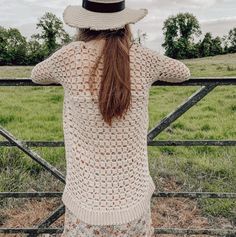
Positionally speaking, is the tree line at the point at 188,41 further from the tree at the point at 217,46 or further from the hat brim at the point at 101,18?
the hat brim at the point at 101,18

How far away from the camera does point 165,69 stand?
237 centimetres

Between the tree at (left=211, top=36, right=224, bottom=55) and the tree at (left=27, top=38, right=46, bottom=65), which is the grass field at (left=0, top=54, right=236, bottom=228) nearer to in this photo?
the tree at (left=27, top=38, right=46, bottom=65)

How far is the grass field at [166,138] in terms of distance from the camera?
4.83 m

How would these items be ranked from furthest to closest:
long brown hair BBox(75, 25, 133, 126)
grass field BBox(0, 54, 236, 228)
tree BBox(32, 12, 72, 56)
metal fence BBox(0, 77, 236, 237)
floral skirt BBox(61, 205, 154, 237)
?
tree BBox(32, 12, 72, 56)
grass field BBox(0, 54, 236, 228)
metal fence BBox(0, 77, 236, 237)
floral skirt BBox(61, 205, 154, 237)
long brown hair BBox(75, 25, 133, 126)

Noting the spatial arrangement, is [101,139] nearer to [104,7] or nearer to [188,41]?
[104,7]

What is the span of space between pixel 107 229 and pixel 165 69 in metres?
0.83

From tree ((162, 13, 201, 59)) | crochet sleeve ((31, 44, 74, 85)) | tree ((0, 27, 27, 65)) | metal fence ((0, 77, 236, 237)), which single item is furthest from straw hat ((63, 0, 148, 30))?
tree ((162, 13, 201, 59))

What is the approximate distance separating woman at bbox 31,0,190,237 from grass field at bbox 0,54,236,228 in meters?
2.17

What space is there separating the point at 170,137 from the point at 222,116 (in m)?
2.14

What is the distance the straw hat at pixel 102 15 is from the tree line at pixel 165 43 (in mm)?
26403

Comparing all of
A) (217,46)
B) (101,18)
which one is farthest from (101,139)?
(217,46)

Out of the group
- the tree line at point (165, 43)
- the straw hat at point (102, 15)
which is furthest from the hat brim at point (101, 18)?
the tree line at point (165, 43)

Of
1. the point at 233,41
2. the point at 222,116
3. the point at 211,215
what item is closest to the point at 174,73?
the point at 211,215

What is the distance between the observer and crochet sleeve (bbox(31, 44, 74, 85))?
2229 mm
